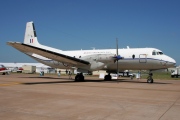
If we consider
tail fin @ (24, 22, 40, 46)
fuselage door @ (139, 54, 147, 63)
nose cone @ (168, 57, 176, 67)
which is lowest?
nose cone @ (168, 57, 176, 67)

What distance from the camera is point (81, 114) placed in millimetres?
7199

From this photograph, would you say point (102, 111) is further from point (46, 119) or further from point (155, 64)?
point (155, 64)

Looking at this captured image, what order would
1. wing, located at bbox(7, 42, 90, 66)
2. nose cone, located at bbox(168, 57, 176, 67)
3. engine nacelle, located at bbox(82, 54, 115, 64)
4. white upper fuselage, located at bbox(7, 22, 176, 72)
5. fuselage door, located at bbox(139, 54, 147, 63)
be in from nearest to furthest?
wing, located at bbox(7, 42, 90, 66), nose cone, located at bbox(168, 57, 176, 67), white upper fuselage, located at bbox(7, 22, 176, 72), fuselage door, located at bbox(139, 54, 147, 63), engine nacelle, located at bbox(82, 54, 115, 64)

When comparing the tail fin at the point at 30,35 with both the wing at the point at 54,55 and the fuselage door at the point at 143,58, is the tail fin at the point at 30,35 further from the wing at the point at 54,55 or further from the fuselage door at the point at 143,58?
the fuselage door at the point at 143,58

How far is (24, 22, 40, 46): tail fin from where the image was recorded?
31.6 metres

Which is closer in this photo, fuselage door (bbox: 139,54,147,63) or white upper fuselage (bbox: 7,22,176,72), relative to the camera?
white upper fuselage (bbox: 7,22,176,72)

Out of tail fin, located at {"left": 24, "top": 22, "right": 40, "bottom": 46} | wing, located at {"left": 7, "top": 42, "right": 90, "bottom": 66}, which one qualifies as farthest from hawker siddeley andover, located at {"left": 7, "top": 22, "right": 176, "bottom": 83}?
tail fin, located at {"left": 24, "top": 22, "right": 40, "bottom": 46}

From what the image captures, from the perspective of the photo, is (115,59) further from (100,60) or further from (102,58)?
(100,60)

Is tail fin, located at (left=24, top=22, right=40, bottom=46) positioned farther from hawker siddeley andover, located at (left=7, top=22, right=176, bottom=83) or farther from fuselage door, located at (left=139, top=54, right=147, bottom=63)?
fuselage door, located at (left=139, top=54, right=147, bottom=63)

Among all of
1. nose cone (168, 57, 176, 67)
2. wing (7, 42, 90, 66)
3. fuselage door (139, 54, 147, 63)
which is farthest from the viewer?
fuselage door (139, 54, 147, 63)

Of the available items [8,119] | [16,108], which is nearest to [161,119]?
[8,119]

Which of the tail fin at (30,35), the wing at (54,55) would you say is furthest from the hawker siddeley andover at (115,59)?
the tail fin at (30,35)

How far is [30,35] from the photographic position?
3188cm

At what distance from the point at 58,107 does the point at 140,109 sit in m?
3.15
